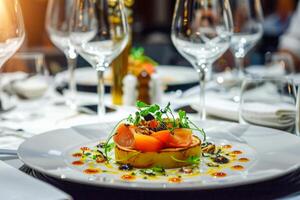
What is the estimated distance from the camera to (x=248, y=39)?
88.3 inches

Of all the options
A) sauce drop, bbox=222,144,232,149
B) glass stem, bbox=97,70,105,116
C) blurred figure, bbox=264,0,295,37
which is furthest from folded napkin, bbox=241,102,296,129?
blurred figure, bbox=264,0,295,37

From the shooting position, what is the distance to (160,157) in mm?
1114

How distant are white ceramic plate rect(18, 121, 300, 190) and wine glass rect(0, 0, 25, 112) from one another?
29 centimetres

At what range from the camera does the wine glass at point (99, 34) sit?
1663 mm

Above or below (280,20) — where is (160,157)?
above

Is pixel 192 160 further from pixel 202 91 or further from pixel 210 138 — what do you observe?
pixel 202 91

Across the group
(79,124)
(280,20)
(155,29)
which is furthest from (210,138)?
(155,29)

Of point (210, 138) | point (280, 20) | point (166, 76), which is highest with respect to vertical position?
point (210, 138)

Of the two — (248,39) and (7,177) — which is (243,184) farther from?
(248,39)

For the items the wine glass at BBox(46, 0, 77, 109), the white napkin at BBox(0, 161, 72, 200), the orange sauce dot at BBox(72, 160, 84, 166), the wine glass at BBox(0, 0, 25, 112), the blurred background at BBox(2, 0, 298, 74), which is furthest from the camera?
the blurred background at BBox(2, 0, 298, 74)

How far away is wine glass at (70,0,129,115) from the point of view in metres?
1.66

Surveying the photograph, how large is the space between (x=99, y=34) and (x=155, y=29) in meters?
7.01

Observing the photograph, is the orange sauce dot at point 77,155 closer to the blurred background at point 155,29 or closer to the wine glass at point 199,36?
the wine glass at point 199,36

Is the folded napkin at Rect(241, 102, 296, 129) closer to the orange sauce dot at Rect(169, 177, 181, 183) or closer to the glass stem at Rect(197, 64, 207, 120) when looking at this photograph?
the glass stem at Rect(197, 64, 207, 120)
